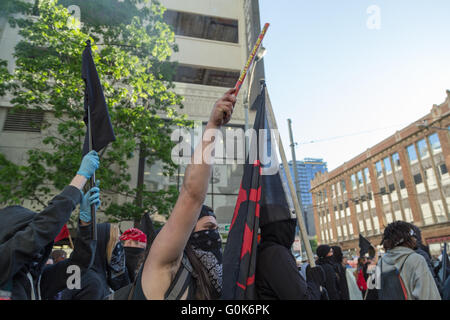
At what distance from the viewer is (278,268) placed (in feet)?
5.21

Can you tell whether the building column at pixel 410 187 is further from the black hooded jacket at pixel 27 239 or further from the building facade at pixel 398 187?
the black hooded jacket at pixel 27 239

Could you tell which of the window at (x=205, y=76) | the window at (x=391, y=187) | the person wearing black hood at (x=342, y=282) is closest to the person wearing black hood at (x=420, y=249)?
the person wearing black hood at (x=342, y=282)

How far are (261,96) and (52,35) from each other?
27.6 feet

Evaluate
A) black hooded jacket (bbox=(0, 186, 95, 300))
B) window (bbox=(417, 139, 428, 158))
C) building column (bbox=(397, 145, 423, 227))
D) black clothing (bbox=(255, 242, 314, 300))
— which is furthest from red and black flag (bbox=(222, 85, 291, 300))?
building column (bbox=(397, 145, 423, 227))

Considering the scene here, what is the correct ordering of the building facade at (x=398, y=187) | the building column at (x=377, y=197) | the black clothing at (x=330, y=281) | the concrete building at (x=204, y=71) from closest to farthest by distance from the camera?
the black clothing at (x=330, y=281) < the concrete building at (x=204, y=71) < the building facade at (x=398, y=187) < the building column at (x=377, y=197)

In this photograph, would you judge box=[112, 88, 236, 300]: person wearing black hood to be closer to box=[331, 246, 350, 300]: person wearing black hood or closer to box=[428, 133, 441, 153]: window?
box=[331, 246, 350, 300]: person wearing black hood

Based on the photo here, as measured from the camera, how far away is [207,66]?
1614 cm

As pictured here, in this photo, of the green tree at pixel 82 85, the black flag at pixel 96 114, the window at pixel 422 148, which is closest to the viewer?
the black flag at pixel 96 114

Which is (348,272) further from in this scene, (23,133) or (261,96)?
(23,133)

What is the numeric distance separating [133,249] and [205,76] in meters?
14.3

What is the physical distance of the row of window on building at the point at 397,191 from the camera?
3662cm

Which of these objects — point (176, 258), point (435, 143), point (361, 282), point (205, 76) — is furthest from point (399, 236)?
point (435, 143)

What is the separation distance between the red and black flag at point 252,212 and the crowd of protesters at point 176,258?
0.09 meters
